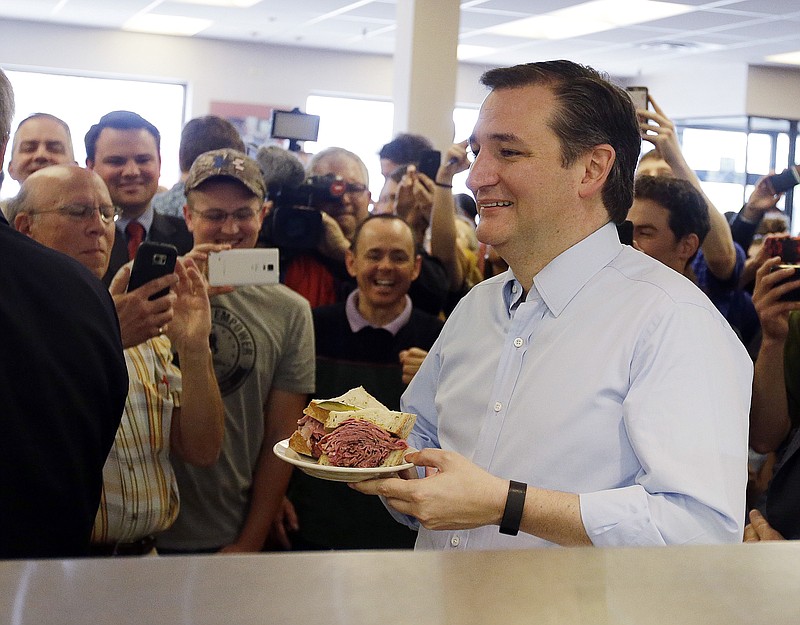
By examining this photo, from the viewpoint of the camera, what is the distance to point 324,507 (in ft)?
7.68

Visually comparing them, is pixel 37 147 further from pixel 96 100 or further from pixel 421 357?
pixel 96 100

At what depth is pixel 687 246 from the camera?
2.48m

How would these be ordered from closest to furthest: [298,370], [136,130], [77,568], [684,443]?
[77,568]
[684,443]
[298,370]
[136,130]

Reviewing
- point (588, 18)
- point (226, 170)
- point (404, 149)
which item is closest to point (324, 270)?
point (226, 170)

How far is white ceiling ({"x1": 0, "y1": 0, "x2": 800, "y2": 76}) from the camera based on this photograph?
24.4ft

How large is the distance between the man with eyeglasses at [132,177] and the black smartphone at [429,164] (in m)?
0.93

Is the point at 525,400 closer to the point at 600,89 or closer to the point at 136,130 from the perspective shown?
the point at 600,89

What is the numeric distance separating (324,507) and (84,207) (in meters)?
A: 0.92

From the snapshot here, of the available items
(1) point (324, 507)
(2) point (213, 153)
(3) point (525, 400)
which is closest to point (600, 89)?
(3) point (525, 400)

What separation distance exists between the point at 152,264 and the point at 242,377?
0.38 m

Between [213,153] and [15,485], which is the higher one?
[213,153]

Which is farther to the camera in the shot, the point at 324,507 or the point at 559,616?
the point at 324,507

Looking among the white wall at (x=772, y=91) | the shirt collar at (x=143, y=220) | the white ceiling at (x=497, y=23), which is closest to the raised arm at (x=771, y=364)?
the shirt collar at (x=143, y=220)

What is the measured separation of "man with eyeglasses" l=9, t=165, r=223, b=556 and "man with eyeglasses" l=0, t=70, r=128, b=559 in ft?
1.68
